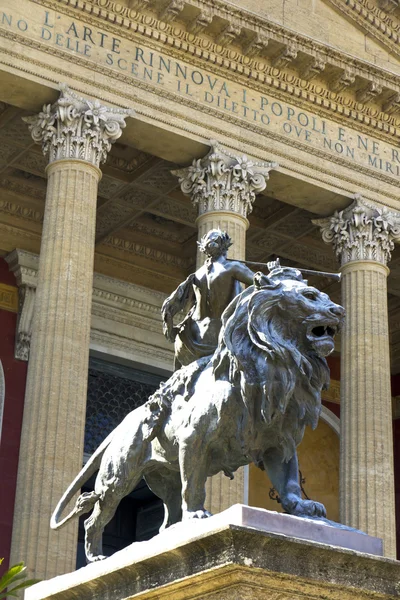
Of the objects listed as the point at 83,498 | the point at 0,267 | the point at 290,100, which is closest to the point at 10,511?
the point at 0,267

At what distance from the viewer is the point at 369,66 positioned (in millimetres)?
22422

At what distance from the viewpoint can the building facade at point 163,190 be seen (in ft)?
60.2

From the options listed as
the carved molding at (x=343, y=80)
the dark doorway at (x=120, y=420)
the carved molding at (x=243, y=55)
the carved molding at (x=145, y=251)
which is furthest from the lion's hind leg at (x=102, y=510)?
the carved molding at (x=145, y=251)

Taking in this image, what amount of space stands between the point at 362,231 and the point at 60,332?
263 inches

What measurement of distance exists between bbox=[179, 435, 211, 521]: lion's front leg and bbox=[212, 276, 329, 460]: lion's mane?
40 centimetres

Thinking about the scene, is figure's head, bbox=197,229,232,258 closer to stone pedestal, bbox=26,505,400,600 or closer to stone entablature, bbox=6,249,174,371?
stone pedestal, bbox=26,505,400,600

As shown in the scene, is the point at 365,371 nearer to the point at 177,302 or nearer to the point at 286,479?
the point at 177,302

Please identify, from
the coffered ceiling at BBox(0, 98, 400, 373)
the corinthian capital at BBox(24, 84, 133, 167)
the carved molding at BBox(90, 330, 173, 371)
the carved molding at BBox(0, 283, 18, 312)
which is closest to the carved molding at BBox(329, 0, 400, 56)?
the coffered ceiling at BBox(0, 98, 400, 373)

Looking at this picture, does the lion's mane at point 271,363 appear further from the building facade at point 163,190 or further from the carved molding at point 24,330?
the carved molding at point 24,330

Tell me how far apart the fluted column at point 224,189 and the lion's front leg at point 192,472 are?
12.5 meters

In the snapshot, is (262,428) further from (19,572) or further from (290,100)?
(290,100)

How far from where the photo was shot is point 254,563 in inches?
256

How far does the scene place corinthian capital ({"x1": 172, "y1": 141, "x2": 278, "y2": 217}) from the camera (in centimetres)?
2067

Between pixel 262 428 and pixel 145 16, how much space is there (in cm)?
1417
